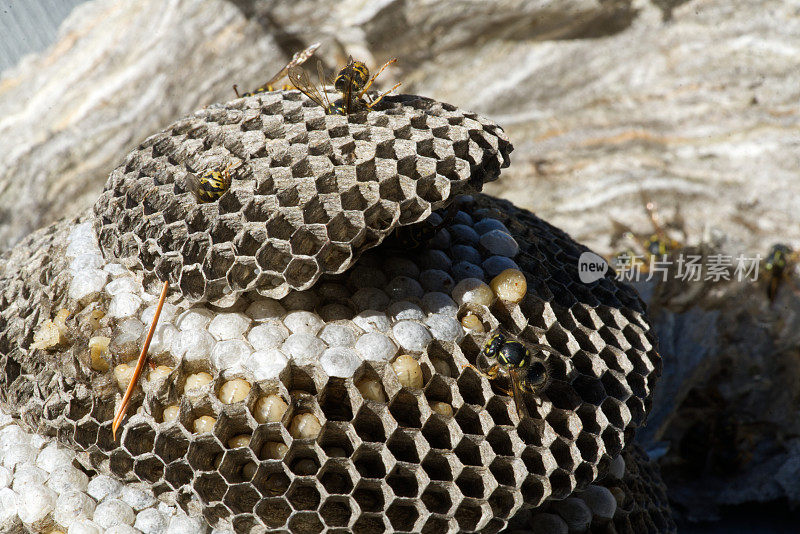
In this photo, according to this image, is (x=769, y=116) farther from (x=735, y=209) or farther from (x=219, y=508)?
(x=219, y=508)

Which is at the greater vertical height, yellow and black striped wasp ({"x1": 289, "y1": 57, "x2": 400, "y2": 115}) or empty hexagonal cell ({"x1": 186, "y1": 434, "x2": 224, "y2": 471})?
yellow and black striped wasp ({"x1": 289, "y1": 57, "x2": 400, "y2": 115})

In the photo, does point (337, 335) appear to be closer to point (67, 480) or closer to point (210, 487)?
point (210, 487)

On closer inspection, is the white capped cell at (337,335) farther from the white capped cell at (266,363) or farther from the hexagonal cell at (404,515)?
the hexagonal cell at (404,515)

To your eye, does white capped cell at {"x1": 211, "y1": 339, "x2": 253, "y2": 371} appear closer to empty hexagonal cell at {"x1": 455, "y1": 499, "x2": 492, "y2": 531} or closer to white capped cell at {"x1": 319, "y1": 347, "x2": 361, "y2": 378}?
white capped cell at {"x1": 319, "y1": 347, "x2": 361, "y2": 378}

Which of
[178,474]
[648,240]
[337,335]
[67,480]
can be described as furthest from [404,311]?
[648,240]

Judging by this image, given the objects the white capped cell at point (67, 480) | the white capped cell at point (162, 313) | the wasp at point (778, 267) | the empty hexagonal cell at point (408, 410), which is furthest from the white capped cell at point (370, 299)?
the wasp at point (778, 267)

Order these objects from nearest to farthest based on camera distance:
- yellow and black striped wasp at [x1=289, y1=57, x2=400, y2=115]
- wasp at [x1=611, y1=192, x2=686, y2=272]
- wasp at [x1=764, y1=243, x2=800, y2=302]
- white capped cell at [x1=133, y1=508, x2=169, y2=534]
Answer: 1. white capped cell at [x1=133, y1=508, x2=169, y2=534]
2. yellow and black striped wasp at [x1=289, y1=57, x2=400, y2=115]
3. wasp at [x1=764, y1=243, x2=800, y2=302]
4. wasp at [x1=611, y1=192, x2=686, y2=272]

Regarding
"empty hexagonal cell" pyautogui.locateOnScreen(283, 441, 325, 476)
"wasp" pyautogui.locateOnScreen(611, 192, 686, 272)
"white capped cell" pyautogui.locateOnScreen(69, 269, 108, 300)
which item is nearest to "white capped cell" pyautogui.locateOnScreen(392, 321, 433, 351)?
"empty hexagonal cell" pyautogui.locateOnScreen(283, 441, 325, 476)
